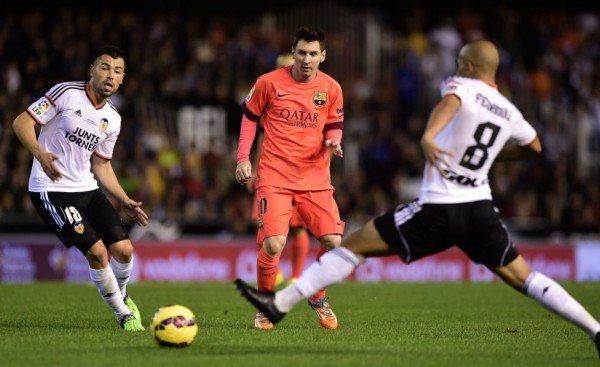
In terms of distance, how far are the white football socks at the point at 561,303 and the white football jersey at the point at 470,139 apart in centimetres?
75

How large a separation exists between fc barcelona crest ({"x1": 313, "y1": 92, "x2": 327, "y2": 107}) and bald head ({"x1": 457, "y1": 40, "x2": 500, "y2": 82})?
2357 millimetres

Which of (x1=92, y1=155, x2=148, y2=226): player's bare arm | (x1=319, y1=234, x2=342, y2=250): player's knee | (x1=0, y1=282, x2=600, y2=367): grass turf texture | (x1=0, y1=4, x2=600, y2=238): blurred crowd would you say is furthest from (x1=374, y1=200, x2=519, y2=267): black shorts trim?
(x1=0, y1=4, x2=600, y2=238): blurred crowd

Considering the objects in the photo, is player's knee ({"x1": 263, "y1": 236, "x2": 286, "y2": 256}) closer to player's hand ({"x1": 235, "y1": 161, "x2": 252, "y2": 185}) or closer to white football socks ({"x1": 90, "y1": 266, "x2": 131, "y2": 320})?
player's hand ({"x1": 235, "y1": 161, "x2": 252, "y2": 185})

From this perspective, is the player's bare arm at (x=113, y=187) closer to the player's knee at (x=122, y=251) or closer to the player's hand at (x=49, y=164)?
the player's knee at (x=122, y=251)

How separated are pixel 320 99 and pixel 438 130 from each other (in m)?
2.68

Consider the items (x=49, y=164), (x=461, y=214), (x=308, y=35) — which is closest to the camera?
(x=461, y=214)

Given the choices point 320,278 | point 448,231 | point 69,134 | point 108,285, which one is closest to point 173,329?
point 320,278

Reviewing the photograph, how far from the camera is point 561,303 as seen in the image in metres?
A: 7.71

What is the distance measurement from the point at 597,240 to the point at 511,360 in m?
14.0

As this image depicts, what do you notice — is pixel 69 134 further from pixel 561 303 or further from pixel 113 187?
pixel 561 303

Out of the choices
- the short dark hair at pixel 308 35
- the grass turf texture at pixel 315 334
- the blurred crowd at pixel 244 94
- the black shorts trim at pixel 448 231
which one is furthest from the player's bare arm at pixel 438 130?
the blurred crowd at pixel 244 94

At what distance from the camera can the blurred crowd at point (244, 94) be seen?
67.6 feet

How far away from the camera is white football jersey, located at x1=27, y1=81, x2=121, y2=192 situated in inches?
377

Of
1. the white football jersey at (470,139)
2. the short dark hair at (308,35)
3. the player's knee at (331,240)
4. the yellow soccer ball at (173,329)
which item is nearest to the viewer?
the white football jersey at (470,139)
